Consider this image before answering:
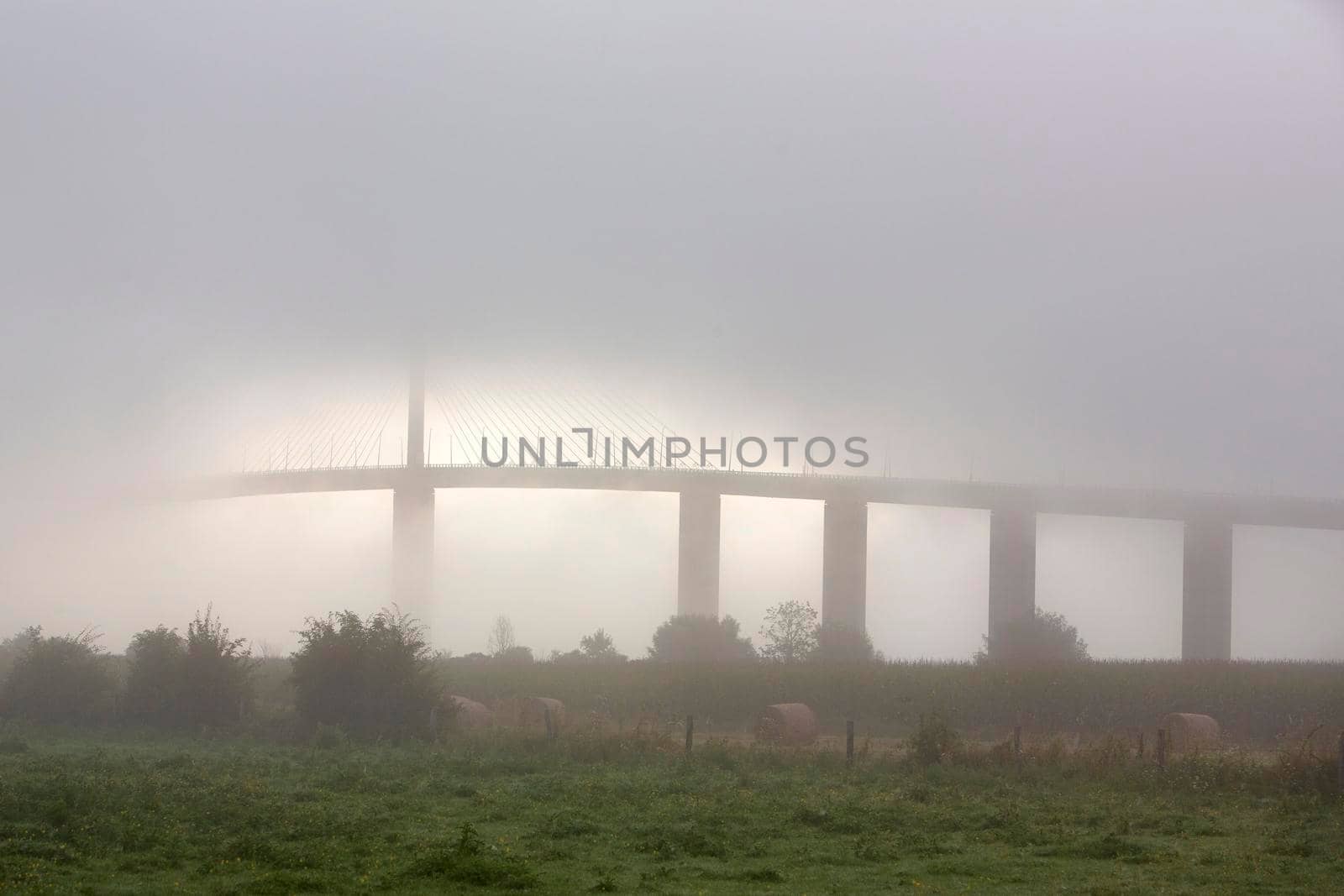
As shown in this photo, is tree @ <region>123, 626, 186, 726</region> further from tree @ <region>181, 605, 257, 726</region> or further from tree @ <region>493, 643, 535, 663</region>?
tree @ <region>493, 643, 535, 663</region>

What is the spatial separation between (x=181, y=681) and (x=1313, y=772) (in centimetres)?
2280

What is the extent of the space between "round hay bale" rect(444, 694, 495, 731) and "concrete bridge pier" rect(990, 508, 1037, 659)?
43.3 metres

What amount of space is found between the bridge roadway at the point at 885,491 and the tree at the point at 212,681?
4126 cm

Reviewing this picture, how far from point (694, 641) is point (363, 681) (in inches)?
1621

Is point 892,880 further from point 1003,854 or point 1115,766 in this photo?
point 1115,766

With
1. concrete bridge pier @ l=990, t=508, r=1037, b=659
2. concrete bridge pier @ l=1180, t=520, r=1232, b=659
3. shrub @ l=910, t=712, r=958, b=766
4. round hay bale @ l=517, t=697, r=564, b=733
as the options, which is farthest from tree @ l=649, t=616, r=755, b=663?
shrub @ l=910, t=712, r=958, b=766

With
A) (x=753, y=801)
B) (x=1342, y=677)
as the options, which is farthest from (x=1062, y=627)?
(x=753, y=801)

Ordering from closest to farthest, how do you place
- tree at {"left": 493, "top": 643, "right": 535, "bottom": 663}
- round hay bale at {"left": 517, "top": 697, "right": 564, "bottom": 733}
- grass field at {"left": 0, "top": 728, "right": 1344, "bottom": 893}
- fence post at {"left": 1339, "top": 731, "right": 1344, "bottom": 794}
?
1. grass field at {"left": 0, "top": 728, "right": 1344, "bottom": 893}
2. fence post at {"left": 1339, "top": 731, "right": 1344, "bottom": 794}
3. round hay bale at {"left": 517, "top": 697, "right": 564, "bottom": 733}
4. tree at {"left": 493, "top": 643, "right": 535, "bottom": 663}

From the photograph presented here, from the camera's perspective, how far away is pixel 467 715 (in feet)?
95.0

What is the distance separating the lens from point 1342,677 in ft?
125

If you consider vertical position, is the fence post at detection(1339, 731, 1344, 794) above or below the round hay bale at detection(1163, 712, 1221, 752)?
above

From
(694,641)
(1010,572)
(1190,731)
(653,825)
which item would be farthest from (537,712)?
(1010,572)

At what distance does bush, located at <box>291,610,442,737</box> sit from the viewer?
2741cm

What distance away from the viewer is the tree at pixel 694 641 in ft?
220
